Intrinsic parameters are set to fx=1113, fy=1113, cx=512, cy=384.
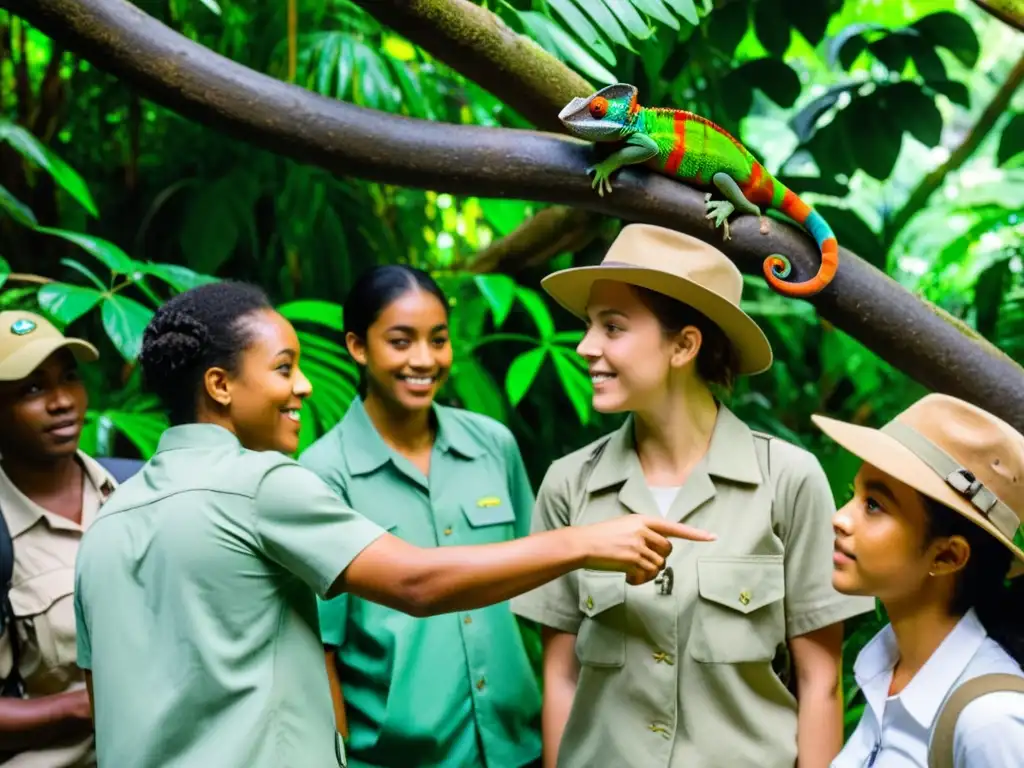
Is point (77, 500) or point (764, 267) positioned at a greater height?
point (764, 267)

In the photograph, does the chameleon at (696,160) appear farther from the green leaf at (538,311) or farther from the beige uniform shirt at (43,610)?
the beige uniform shirt at (43,610)

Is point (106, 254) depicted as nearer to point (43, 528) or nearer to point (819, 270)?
point (43, 528)

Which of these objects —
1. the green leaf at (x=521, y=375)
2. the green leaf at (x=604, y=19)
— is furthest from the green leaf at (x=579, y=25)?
the green leaf at (x=521, y=375)

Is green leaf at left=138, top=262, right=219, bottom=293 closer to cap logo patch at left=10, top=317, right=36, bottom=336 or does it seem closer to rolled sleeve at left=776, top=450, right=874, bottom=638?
cap logo patch at left=10, top=317, right=36, bottom=336

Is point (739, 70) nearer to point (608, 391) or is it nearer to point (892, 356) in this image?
point (892, 356)

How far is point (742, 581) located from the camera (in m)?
1.98

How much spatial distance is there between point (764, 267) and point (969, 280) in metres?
3.87

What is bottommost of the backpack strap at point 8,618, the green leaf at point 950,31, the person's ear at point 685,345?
the backpack strap at point 8,618

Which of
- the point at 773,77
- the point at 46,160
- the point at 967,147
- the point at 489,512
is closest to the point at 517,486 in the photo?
the point at 489,512

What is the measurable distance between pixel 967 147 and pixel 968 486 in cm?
311

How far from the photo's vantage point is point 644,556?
1623 mm

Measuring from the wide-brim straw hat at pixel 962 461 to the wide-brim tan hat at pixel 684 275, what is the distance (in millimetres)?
443

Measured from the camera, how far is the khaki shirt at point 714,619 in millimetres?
1958

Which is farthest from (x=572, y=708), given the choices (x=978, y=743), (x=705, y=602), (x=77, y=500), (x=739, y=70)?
(x=739, y=70)
